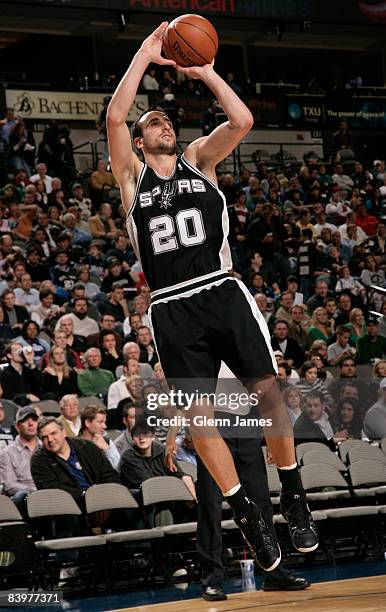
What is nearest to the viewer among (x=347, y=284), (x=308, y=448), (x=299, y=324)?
(x=308, y=448)

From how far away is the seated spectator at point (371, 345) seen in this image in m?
13.9

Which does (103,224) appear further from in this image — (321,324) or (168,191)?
(168,191)

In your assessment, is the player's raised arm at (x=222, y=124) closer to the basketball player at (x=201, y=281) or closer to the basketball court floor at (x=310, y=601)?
the basketball player at (x=201, y=281)

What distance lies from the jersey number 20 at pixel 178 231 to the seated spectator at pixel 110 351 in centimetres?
658

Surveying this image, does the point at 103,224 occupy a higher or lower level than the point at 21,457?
higher

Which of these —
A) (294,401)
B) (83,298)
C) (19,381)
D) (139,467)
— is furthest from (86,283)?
(139,467)

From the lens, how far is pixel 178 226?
575cm

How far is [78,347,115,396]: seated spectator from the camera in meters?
11.8

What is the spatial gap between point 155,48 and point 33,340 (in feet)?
23.0

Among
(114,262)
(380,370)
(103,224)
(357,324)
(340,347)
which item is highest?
(103,224)

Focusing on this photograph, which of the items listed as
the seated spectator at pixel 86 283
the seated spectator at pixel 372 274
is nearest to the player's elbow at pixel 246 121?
the seated spectator at pixel 86 283

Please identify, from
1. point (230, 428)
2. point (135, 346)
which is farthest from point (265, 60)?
point (230, 428)

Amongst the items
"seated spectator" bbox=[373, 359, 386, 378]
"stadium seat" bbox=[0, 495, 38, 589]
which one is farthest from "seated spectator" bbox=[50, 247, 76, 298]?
"stadium seat" bbox=[0, 495, 38, 589]

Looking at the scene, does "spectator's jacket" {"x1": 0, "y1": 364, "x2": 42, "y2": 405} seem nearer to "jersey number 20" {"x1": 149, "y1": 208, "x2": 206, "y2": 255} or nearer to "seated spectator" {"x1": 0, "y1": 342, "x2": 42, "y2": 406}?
"seated spectator" {"x1": 0, "y1": 342, "x2": 42, "y2": 406}
